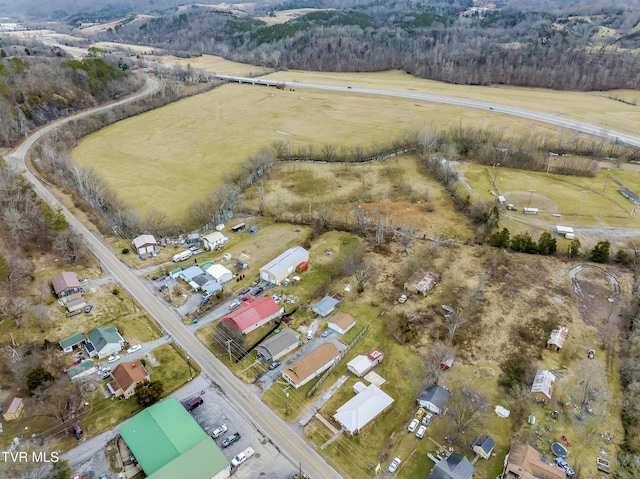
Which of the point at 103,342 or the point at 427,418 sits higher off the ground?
the point at 103,342

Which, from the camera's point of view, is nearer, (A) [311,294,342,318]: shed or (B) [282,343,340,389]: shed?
(B) [282,343,340,389]: shed

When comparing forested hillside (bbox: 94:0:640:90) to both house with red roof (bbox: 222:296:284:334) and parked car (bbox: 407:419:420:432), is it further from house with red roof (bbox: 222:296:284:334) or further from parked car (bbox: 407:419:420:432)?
parked car (bbox: 407:419:420:432)

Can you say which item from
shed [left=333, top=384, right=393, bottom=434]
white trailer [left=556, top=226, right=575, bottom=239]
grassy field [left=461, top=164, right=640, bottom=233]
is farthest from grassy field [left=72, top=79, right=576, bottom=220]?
shed [left=333, top=384, right=393, bottom=434]

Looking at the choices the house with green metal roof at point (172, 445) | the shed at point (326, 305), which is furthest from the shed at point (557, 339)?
the house with green metal roof at point (172, 445)

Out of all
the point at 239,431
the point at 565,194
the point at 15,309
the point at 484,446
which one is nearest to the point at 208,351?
the point at 239,431

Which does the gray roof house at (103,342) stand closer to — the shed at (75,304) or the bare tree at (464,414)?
the shed at (75,304)

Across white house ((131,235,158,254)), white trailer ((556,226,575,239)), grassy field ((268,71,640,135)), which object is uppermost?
grassy field ((268,71,640,135))

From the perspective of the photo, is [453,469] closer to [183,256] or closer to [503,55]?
[183,256]
